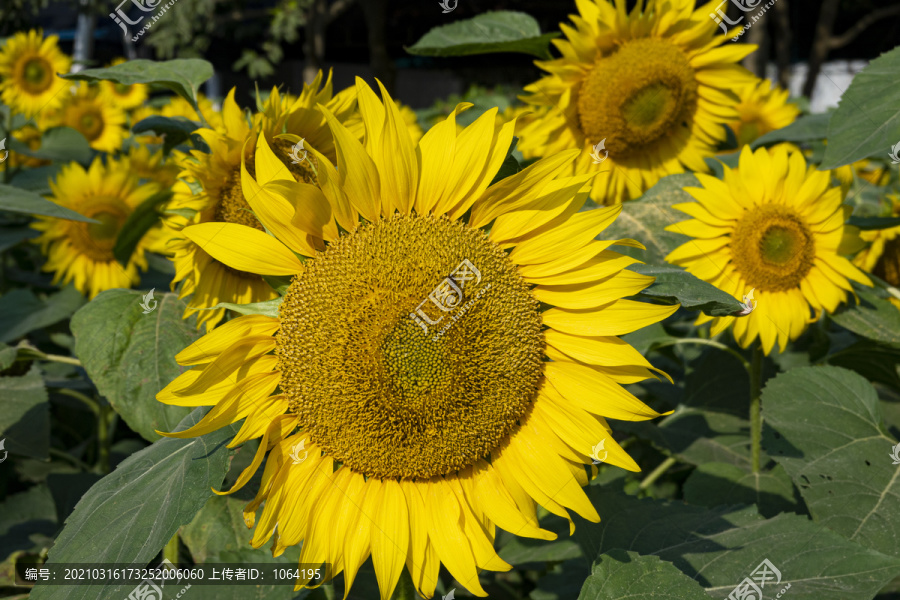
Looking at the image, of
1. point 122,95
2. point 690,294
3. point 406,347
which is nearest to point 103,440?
point 406,347

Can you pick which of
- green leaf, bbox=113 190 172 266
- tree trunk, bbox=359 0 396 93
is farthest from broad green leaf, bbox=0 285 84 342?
tree trunk, bbox=359 0 396 93

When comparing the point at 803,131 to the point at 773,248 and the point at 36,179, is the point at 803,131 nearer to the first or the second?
the point at 773,248

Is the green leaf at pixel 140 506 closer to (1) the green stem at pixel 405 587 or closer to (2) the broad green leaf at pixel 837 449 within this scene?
(1) the green stem at pixel 405 587

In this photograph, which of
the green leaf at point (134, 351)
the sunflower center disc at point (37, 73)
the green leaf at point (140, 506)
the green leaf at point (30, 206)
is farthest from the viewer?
the sunflower center disc at point (37, 73)

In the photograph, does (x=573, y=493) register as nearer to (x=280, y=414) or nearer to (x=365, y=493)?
(x=365, y=493)

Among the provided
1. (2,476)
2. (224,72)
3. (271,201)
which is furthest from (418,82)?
(271,201)

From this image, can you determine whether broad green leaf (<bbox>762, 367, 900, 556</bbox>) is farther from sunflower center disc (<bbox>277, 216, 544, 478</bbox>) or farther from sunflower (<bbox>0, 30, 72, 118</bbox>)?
sunflower (<bbox>0, 30, 72, 118</bbox>)

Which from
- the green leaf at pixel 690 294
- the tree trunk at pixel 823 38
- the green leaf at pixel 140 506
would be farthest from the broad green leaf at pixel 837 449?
the tree trunk at pixel 823 38
